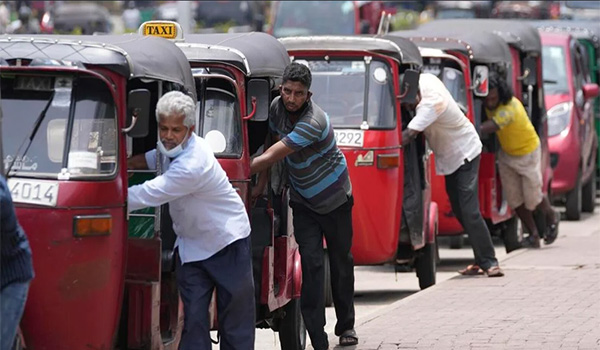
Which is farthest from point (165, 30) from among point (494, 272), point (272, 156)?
point (494, 272)

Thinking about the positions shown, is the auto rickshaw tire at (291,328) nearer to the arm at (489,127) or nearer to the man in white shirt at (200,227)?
the man in white shirt at (200,227)

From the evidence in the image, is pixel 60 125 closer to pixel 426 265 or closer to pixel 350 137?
pixel 350 137

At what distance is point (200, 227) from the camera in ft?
23.7

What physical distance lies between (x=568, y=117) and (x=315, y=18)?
1020 cm

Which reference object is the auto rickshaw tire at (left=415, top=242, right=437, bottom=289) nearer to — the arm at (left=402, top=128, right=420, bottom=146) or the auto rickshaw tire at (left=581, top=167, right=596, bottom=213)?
the arm at (left=402, top=128, right=420, bottom=146)

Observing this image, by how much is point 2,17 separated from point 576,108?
1894 centimetres

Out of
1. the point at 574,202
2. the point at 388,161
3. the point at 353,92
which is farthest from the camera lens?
the point at 574,202

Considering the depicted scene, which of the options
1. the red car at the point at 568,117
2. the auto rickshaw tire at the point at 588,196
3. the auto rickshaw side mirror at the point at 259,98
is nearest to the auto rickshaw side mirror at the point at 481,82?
the red car at the point at 568,117

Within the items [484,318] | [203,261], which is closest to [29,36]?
[203,261]

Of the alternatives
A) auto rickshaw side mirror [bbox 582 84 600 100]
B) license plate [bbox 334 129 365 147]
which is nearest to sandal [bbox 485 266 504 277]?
license plate [bbox 334 129 365 147]

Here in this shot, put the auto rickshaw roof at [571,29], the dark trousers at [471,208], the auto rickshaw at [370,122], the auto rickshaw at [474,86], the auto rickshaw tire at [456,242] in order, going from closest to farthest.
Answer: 1. the auto rickshaw at [370,122]
2. the dark trousers at [471,208]
3. the auto rickshaw at [474,86]
4. the auto rickshaw tire at [456,242]
5. the auto rickshaw roof at [571,29]

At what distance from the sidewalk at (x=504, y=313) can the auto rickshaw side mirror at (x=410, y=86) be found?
154cm

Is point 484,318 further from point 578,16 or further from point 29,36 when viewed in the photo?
point 578,16

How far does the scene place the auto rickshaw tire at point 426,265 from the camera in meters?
12.7
